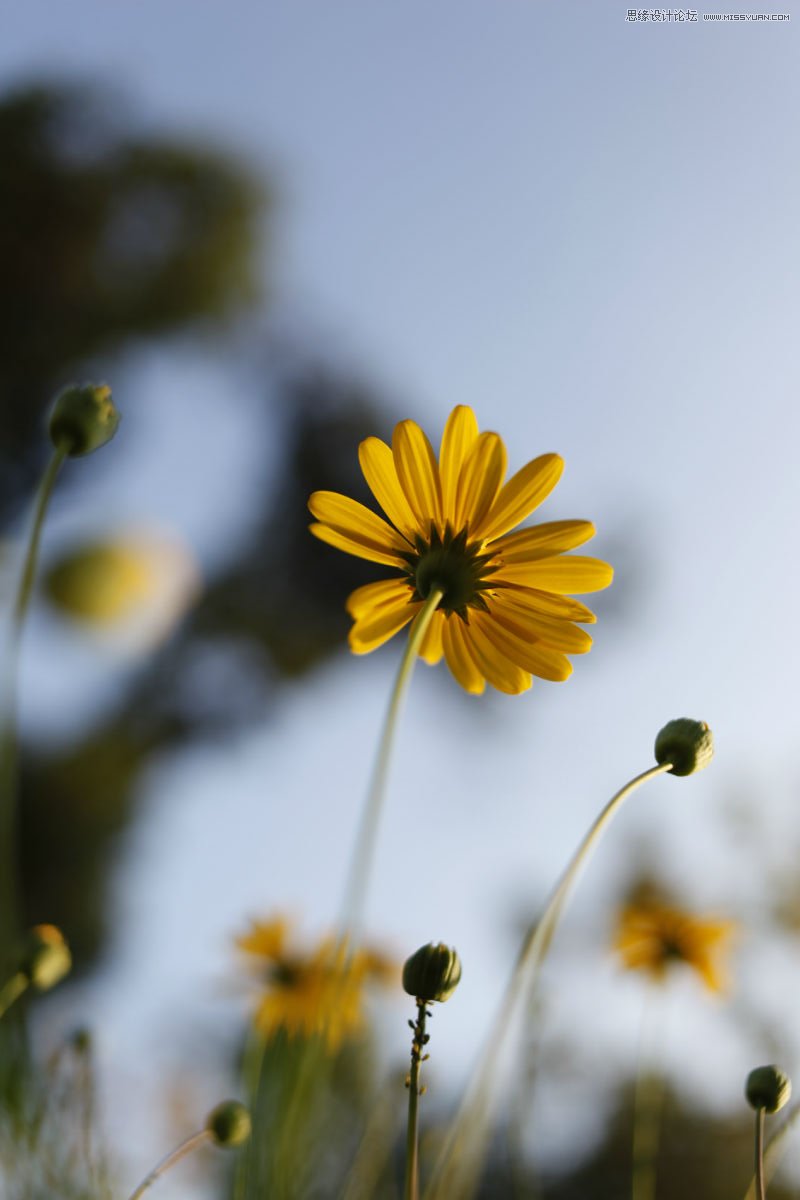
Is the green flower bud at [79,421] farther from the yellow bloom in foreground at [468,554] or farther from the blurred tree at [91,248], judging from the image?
the blurred tree at [91,248]

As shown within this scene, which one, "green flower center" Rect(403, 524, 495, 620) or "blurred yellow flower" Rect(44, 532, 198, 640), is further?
"blurred yellow flower" Rect(44, 532, 198, 640)

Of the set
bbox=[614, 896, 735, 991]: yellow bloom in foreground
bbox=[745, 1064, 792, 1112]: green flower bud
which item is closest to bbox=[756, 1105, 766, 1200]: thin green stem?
bbox=[745, 1064, 792, 1112]: green flower bud

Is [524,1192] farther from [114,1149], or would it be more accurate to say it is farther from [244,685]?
[244,685]

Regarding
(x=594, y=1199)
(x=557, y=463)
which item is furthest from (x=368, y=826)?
(x=594, y=1199)

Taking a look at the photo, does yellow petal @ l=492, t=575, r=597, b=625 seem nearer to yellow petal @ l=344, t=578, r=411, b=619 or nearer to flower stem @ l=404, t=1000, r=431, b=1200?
yellow petal @ l=344, t=578, r=411, b=619

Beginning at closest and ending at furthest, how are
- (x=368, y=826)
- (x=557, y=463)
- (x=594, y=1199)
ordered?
1. (x=368, y=826)
2. (x=557, y=463)
3. (x=594, y=1199)

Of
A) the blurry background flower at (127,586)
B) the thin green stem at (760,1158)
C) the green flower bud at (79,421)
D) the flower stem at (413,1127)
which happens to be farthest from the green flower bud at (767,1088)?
the blurry background flower at (127,586)
